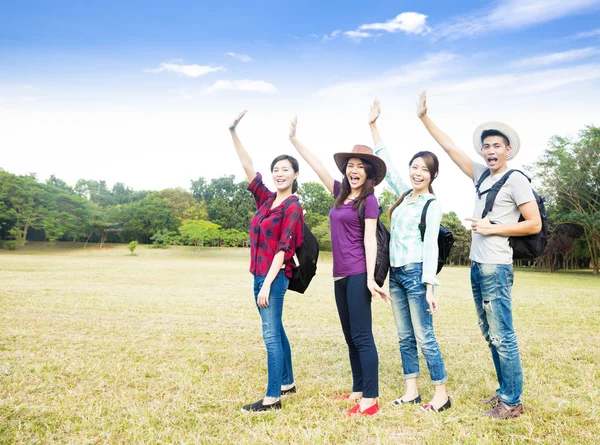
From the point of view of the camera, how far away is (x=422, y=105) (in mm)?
3930

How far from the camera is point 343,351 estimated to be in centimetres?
577

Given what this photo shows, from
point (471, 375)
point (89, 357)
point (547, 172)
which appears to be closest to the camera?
point (471, 375)

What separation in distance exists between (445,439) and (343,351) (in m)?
2.78

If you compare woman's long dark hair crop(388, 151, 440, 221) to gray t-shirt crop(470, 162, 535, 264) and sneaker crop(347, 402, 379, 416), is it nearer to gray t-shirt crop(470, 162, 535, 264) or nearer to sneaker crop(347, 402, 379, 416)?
gray t-shirt crop(470, 162, 535, 264)


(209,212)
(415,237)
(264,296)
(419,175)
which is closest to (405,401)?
(415,237)

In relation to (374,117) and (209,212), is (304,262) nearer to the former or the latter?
(374,117)

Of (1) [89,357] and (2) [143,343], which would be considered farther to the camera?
(2) [143,343]

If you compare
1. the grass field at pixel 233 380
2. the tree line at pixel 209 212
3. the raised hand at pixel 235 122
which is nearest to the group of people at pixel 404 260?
the grass field at pixel 233 380

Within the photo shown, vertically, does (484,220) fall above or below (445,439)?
above

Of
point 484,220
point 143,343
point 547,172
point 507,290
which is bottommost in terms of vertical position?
point 143,343

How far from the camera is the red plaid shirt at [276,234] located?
3.53 metres

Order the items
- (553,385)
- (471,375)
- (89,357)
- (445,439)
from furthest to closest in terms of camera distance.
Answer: (89,357) < (471,375) < (553,385) < (445,439)

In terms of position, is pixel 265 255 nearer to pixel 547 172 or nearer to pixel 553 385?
pixel 553 385

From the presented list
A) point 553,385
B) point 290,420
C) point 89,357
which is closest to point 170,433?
point 290,420
